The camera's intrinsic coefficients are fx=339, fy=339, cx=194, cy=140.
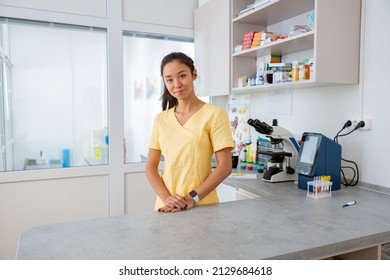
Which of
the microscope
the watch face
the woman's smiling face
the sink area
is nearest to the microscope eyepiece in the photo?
the microscope

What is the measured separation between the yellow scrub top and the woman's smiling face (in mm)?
123

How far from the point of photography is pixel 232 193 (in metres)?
2.41

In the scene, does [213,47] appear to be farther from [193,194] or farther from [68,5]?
[193,194]

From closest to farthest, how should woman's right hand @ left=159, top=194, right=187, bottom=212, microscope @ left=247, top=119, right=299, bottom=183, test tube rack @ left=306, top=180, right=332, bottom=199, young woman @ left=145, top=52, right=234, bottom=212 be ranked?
woman's right hand @ left=159, top=194, right=187, bottom=212, young woman @ left=145, top=52, right=234, bottom=212, test tube rack @ left=306, top=180, right=332, bottom=199, microscope @ left=247, top=119, right=299, bottom=183

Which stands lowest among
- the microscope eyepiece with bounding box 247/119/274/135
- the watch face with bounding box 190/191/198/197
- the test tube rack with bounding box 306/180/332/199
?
the test tube rack with bounding box 306/180/332/199

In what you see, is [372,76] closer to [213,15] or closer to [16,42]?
[213,15]

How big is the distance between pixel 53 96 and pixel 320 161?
2.32 metres

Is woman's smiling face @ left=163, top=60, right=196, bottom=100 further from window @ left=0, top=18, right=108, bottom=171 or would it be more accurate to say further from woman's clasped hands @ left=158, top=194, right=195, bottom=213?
window @ left=0, top=18, right=108, bottom=171

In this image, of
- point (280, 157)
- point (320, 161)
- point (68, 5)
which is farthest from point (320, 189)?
point (68, 5)

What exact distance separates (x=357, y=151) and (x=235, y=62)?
123 centimetres

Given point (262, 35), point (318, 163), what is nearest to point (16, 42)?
point (262, 35)

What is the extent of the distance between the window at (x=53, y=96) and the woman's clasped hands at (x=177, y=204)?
1885 millimetres

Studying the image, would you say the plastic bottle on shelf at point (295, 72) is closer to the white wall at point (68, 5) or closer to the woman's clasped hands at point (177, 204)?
the woman's clasped hands at point (177, 204)

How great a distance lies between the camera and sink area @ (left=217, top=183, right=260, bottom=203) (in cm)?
223
